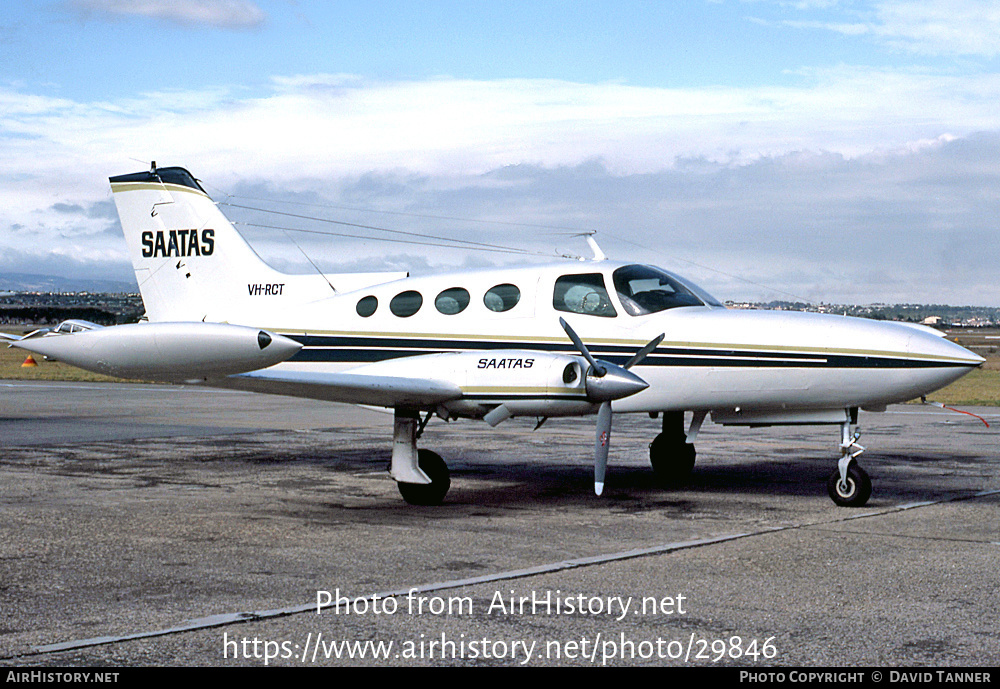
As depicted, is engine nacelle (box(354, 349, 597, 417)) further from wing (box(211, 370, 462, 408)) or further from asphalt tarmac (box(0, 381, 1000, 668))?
asphalt tarmac (box(0, 381, 1000, 668))

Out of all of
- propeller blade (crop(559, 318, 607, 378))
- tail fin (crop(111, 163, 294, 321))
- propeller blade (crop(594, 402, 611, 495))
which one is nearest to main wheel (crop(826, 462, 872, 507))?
propeller blade (crop(594, 402, 611, 495))

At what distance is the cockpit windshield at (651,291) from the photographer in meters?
12.8

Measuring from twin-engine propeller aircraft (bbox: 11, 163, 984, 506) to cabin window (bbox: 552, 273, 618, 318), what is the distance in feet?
0.06

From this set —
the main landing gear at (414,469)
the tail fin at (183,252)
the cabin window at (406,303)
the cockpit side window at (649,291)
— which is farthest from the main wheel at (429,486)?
the tail fin at (183,252)

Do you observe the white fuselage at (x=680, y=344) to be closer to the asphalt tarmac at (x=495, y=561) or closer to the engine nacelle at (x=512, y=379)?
the engine nacelle at (x=512, y=379)

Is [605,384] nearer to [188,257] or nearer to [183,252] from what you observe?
[188,257]

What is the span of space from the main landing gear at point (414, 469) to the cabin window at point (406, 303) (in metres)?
1.91

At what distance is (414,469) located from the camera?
39.6ft

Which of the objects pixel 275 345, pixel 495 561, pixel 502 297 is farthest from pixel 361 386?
pixel 495 561

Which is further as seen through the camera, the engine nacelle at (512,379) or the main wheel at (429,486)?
the main wheel at (429,486)

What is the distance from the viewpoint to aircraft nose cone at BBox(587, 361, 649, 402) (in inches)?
447

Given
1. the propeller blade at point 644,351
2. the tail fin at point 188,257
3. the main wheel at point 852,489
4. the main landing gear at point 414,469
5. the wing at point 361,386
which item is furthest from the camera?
the tail fin at point 188,257

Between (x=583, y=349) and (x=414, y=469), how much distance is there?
7.76 ft
